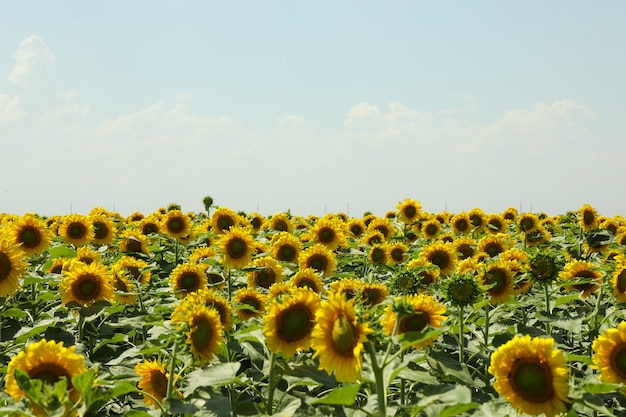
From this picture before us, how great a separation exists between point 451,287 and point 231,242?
2.42 meters

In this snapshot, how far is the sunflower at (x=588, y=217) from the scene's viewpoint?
28.1 ft

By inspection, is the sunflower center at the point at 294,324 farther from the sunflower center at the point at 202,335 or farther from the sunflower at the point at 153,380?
the sunflower at the point at 153,380

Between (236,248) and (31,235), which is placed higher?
(31,235)

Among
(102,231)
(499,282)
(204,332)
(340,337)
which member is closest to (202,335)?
(204,332)

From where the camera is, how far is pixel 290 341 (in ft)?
9.12

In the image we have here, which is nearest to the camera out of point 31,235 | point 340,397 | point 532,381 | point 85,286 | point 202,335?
point 340,397

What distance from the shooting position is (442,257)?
6.39 m

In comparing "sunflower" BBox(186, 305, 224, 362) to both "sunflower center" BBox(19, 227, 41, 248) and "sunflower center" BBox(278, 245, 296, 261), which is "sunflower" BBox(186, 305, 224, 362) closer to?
"sunflower center" BBox(278, 245, 296, 261)

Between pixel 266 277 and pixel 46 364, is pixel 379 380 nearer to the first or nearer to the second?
pixel 46 364

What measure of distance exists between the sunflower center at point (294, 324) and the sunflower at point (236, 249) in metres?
2.65

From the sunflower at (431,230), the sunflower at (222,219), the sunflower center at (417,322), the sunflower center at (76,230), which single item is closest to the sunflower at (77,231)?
the sunflower center at (76,230)

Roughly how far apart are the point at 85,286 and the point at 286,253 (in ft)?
7.79

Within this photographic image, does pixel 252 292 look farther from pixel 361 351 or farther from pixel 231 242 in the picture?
pixel 361 351

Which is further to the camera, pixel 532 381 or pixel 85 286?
pixel 85 286
